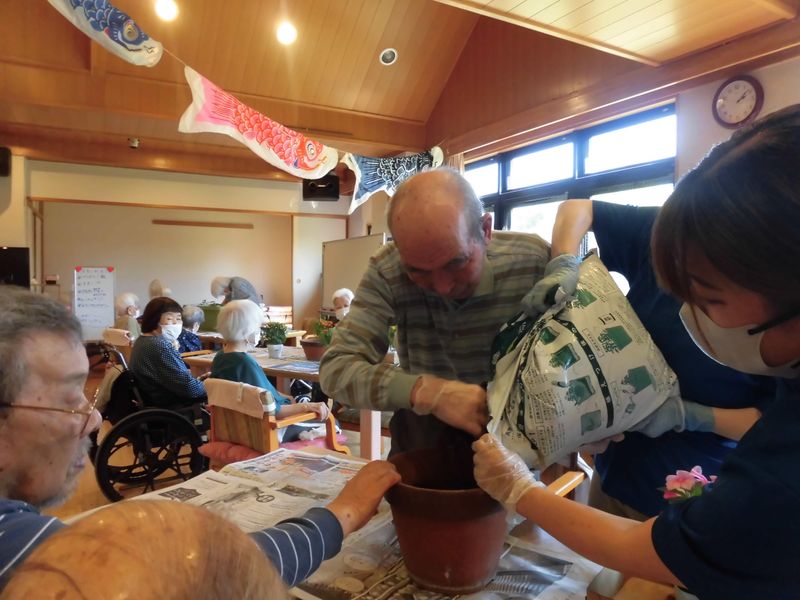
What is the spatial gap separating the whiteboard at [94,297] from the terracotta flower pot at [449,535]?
7635 millimetres

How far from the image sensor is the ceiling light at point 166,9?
3.95 metres

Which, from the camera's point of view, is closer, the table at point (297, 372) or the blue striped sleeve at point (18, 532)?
the blue striped sleeve at point (18, 532)

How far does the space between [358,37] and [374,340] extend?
4.14 metres

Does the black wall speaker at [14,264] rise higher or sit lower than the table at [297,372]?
higher

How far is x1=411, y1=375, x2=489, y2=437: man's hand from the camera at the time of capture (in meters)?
0.94

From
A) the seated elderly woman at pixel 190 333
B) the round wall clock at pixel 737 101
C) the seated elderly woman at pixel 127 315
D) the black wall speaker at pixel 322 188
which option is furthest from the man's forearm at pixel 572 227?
the black wall speaker at pixel 322 188

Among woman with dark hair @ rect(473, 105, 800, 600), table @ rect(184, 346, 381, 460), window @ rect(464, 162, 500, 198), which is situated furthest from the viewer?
window @ rect(464, 162, 500, 198)

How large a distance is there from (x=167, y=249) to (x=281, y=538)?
853 cm

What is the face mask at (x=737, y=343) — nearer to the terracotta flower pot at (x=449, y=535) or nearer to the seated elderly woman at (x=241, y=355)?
the terracotta flower pot at (x=449, y=535)

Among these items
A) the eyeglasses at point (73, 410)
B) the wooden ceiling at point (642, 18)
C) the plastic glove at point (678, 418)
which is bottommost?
the plastic glove at point (678, 418)

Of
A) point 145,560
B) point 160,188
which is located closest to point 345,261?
point 160,188

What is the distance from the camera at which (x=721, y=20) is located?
2.74 m

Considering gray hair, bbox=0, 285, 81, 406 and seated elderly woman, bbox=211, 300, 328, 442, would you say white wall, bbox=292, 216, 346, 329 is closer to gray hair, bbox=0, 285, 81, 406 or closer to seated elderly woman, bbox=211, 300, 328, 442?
seated elderly woman, bbox=211, 300, 328, 442

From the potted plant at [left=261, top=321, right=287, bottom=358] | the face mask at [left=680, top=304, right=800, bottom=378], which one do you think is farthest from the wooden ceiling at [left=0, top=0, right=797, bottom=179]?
the face mask at [left=680, top=304, right=800, bottom=378]
